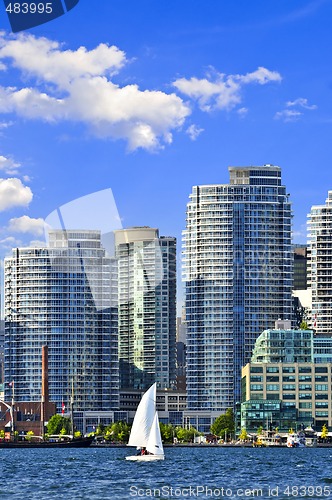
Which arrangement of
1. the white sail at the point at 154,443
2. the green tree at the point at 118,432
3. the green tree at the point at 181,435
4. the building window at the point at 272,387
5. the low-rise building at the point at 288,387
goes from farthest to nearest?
the green tree at the point at 181,435, the green tree at the point at 118,432, the building window at the point at 272,387, the low-rise building at the point at 288,387, the white sail at the point at 154,443

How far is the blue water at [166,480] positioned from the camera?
226 feet

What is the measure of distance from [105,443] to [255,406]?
22223mm

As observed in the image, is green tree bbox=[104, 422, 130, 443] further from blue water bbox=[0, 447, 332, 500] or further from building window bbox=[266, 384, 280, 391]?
blue water bbox=[0, 447, 332, 500]

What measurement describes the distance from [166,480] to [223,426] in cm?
11627

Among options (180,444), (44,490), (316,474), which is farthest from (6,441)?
(44,490)

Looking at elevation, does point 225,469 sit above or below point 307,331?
below

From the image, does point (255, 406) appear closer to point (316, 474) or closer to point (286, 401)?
point (286, 401)

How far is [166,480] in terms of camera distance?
79750 millimetres

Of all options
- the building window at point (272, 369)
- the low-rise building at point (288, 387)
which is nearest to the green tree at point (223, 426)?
the low-rise building at point (288, 387)

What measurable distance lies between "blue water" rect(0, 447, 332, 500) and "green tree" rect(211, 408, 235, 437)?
8456 cm

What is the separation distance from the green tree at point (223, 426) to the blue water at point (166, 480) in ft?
277

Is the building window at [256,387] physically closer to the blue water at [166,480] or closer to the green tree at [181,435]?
the green tree at [181,435]

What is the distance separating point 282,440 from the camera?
17312 cm

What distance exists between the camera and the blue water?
2707 inches
